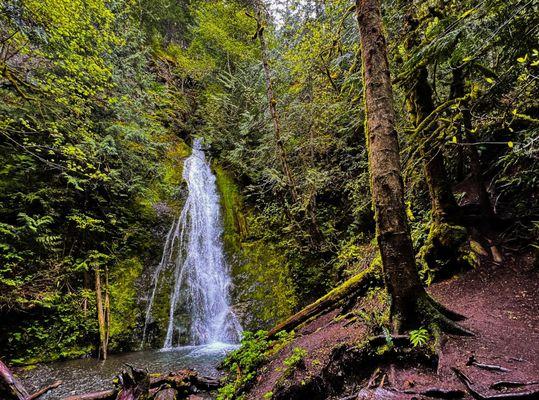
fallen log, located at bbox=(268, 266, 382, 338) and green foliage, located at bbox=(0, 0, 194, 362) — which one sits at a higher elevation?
green foliage, located at bbox=(0, 0, 194, 362)

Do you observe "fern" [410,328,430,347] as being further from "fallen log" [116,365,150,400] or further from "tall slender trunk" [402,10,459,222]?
"fallen log" [116,365,150,400]

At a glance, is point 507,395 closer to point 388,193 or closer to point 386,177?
point 388,193

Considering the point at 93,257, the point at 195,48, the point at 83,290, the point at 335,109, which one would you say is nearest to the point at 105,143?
the point at 93,257

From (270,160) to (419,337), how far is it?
8869 mm

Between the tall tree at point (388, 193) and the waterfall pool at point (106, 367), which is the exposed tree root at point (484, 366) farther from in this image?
the waterfall pool at point (106, 367)

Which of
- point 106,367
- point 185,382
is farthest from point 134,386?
point 106,367

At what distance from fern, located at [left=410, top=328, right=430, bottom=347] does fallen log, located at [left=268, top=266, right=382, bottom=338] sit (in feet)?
8.66

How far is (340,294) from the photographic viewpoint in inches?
232

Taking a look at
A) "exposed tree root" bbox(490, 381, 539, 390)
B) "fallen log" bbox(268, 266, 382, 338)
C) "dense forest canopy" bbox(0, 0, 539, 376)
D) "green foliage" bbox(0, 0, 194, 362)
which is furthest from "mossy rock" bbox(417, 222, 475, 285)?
"green foliage" bbox(0, 0, 194, 362)

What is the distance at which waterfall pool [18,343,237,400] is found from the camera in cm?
584

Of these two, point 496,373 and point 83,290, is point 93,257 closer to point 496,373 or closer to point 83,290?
point 83,290

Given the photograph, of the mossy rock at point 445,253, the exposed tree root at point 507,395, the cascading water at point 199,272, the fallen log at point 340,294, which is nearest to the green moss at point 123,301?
the cascading water at point 199,272

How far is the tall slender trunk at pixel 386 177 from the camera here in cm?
288

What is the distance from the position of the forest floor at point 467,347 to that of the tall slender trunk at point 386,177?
540 millimetres
